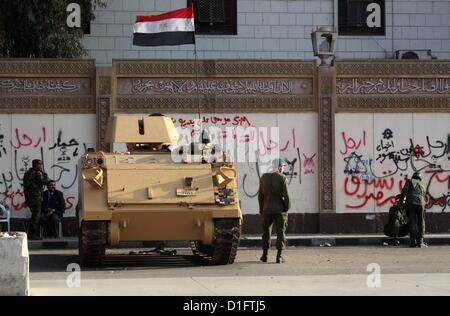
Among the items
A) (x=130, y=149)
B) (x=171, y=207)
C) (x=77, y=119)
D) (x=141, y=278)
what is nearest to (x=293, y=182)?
(x=77, y=119)

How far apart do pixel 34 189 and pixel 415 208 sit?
805 cm

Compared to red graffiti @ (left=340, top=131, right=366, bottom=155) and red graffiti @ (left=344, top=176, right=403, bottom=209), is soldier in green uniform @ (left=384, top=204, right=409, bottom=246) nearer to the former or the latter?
red graffiti @ (left=344, top=176, right=403, bottom=209)

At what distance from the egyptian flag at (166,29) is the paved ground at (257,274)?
16.8 feet

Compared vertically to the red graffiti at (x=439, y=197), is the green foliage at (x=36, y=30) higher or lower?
higher

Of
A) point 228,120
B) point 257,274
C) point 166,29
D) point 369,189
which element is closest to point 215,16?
point 166,29

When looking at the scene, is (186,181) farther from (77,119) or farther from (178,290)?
(77,119)

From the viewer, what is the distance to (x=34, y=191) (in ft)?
67.5

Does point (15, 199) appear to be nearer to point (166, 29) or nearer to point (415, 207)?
point (166, 29)

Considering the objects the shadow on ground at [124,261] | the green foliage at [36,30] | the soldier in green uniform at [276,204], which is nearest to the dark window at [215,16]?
the green foliage at [36,30]

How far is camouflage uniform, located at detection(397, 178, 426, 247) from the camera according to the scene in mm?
19703

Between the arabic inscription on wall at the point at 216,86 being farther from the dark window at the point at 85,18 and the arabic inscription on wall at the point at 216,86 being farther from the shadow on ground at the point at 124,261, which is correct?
the shadow on ground at the point at 124,261

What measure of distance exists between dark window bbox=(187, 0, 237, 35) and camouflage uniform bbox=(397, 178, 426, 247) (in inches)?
322

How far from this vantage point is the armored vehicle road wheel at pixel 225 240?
1470 centimetres
